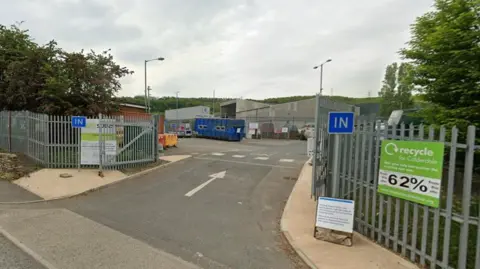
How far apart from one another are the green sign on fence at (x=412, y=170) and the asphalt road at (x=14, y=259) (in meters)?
5.29

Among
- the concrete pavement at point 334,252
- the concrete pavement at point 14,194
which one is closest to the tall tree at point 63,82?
the concrete pavement at point 14,194

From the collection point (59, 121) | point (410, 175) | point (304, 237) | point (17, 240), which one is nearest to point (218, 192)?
point (304, 237)

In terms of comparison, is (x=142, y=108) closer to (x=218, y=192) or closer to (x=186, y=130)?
(x=186, y=130)

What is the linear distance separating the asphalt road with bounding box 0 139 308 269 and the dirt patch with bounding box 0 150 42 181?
3.44m

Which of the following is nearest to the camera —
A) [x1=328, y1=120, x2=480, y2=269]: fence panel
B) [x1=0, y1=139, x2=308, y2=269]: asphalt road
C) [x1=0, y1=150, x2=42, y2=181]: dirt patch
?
[x1=328, y1=120, x2=480, y2=269]: fence panel

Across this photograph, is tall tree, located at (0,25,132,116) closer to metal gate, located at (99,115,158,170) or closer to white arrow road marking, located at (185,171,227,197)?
metal gate, located at (99,115,158,170)

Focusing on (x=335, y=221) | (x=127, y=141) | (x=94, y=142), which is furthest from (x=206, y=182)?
(x=335, y=221)

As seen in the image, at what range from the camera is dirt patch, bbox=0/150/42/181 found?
9834 mm

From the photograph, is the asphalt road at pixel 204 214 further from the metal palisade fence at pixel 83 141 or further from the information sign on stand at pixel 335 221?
the metal palisade fence at pixel 83 141

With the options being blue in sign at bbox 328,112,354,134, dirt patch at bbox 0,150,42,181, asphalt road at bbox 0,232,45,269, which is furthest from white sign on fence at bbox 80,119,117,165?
blue in sign at bbox 328,112,354,134

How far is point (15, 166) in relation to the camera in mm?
10797

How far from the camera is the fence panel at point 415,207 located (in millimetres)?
3699

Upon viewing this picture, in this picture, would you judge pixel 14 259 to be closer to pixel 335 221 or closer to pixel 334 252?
pixel 334 252

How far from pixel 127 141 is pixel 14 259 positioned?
802 cm
